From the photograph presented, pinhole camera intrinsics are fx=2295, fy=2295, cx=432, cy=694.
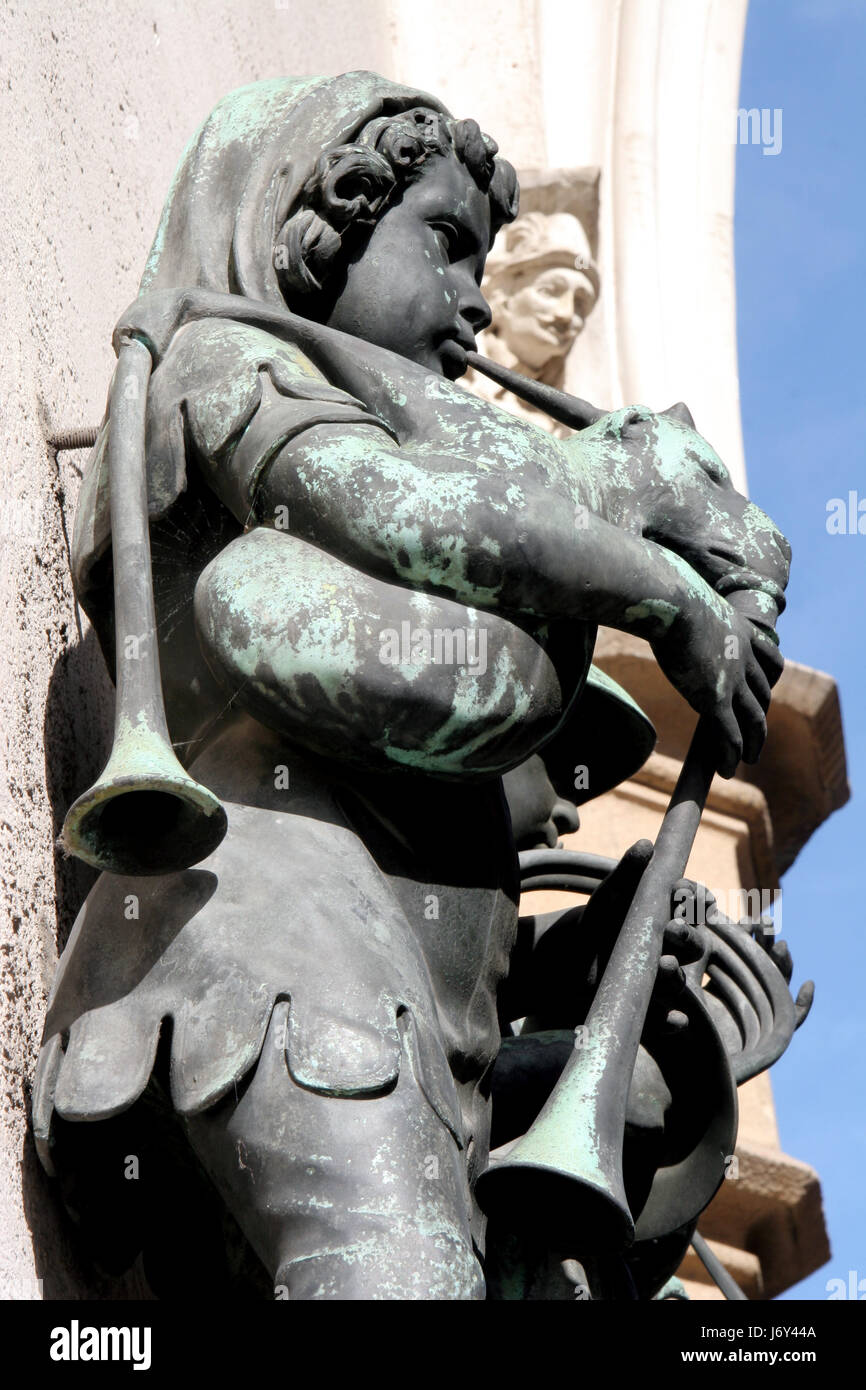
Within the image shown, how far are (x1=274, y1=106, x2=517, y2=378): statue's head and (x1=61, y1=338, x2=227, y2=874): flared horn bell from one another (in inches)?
15.9

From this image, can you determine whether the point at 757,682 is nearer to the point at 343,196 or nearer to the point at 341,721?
the point at 341,721

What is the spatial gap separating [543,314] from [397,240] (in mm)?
2527

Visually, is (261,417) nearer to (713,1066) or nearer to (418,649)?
(418,649)

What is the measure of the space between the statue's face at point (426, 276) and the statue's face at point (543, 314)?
7.97ft

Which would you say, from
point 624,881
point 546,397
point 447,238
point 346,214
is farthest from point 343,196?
point 624,881

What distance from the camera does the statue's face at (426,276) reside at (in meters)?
2.32

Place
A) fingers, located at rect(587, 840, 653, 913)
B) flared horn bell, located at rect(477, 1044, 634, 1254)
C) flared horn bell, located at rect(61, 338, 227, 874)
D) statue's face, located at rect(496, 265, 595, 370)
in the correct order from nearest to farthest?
flared horn bell, located at rect(61, 338, 227, 874)
flared horn bell, located at rect(477, 1044, 634, 1254)
fingers, located at rect(587, 840, 653, 913)
statue's face, located at rect(496, 265, 595, 370)

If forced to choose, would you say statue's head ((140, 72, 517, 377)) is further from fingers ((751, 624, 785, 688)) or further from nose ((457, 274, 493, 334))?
fingers ((751, 624, 785, 688))

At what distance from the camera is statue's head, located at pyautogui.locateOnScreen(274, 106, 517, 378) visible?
7.54 feet

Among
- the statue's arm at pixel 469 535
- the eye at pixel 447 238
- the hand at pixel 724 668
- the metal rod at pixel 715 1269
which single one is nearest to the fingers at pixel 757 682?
the hand at pixel 724 668

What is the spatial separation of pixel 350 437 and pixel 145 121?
1.15m

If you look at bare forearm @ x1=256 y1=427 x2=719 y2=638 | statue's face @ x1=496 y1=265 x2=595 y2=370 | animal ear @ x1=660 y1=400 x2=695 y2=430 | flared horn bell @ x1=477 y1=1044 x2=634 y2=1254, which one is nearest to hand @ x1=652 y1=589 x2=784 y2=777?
bare forearm @ x1=256 y1=427 x2=719 y2=638

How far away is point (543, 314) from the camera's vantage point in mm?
4832

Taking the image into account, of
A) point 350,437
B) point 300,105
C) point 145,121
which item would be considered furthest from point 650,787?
point 350,437
